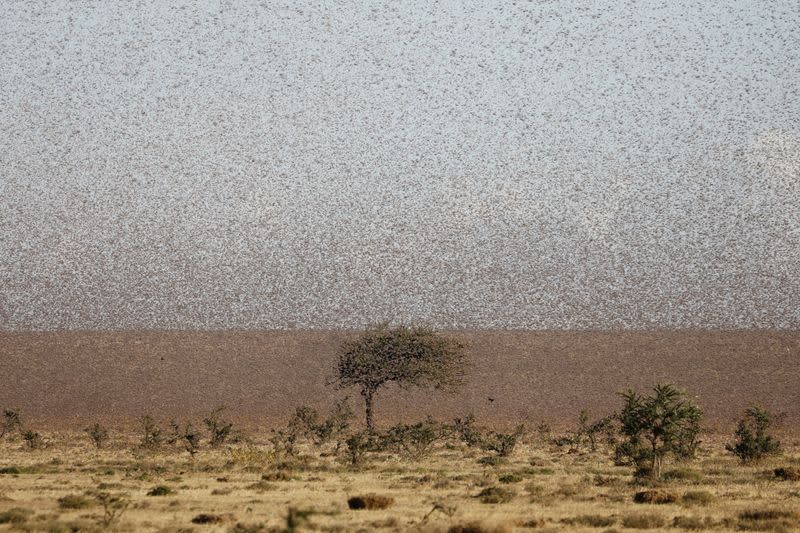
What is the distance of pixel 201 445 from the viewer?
5822 centimetres

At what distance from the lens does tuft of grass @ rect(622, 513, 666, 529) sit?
2417cm

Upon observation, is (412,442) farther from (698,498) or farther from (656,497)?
(698,498)

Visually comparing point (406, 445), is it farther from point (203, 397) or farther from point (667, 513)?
point (203, 397)

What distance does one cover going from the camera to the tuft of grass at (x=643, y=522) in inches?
952

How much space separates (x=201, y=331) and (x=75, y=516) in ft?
319

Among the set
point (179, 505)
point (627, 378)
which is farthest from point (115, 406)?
point (179, 505)

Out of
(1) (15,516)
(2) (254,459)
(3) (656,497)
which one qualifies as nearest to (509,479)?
(3) (656,497)

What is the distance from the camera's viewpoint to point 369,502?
27484 mm

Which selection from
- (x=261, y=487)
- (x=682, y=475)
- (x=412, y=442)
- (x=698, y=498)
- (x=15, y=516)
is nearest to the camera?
(x=15, y=516)

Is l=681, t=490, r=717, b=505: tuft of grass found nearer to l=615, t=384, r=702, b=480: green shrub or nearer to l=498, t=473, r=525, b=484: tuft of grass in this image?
l=615, t=384, r=702, b=480: green shrub

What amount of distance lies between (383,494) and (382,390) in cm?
7182

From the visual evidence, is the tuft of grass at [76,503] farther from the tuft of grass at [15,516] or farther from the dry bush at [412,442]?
the dry bush at [412,442]

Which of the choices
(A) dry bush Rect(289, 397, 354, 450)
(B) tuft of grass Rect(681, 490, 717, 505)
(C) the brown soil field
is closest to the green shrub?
(B) tuft of grass Rect(681, 490, 717, 505)

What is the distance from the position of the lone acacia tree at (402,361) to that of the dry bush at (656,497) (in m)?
39.7
